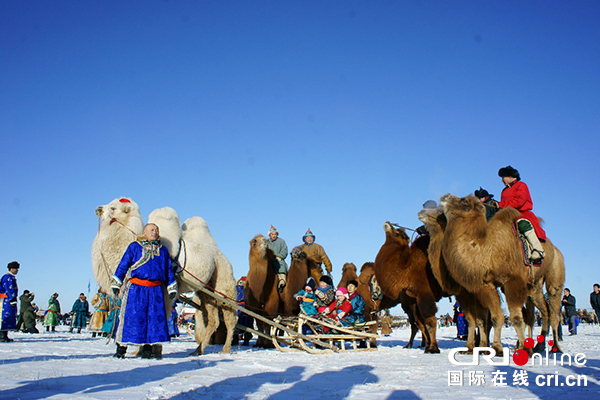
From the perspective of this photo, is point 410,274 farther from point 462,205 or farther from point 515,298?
point 515,298

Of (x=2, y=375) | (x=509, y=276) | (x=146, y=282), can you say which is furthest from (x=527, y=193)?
(x=2, y=375)

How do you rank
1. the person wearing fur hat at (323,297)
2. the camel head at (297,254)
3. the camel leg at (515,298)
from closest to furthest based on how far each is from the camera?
the camel leg at (515,298), the person wearing fur hat at (323,297), the camel head at (297,254)

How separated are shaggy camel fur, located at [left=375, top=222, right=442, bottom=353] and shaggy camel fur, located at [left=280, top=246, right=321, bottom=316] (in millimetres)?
2120

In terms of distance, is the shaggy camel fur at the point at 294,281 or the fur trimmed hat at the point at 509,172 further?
the shaggy camel fur at the point at 294,281

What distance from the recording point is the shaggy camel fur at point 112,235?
7.01 metres

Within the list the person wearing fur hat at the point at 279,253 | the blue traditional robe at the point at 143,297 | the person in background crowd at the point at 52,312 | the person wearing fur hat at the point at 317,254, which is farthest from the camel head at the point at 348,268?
the person in background crowd at the point at 52,312

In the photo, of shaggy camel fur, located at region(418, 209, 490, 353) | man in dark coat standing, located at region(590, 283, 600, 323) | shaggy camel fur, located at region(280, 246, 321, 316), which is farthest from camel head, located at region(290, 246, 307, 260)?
man in dark coat standing, located at region(590, 283, 600, 323)

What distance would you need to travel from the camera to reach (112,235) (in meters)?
7.17

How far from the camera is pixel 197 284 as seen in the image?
7.46m

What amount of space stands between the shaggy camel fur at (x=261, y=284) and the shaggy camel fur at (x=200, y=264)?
1528mm

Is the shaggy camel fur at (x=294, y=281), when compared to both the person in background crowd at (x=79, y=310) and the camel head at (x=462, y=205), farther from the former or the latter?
the person in background crowd at (x=79, y=310)

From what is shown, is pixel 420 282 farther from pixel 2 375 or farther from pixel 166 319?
pixel 2 375

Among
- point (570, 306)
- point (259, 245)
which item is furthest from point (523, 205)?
point (570, 306)

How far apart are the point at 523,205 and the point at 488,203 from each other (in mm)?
776
